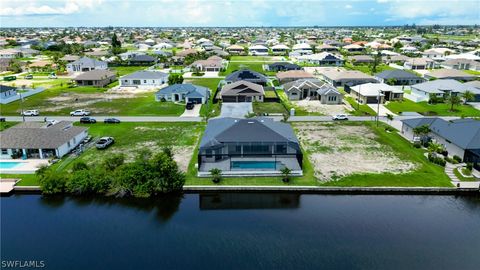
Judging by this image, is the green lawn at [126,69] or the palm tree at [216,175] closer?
the palm tree at [216,175]

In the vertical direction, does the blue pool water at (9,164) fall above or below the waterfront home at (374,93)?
below

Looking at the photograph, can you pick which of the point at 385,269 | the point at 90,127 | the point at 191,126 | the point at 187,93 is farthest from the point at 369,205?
the point at 187,93

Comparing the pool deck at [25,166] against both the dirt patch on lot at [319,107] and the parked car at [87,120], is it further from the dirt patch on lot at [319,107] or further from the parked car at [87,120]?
the dirt patch on lot at [319,107]

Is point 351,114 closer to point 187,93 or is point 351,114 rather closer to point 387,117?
point 387,117

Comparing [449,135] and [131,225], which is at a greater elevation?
[449,135]

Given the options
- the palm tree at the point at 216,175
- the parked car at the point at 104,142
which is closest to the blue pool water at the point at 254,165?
the palm tree at the point at 216,175

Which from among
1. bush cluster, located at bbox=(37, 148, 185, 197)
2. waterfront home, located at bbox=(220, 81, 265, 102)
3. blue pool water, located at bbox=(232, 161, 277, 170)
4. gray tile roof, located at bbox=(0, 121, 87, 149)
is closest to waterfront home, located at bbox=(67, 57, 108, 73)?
waterfront home, located at bbox=(220, 81, 265, 102)
